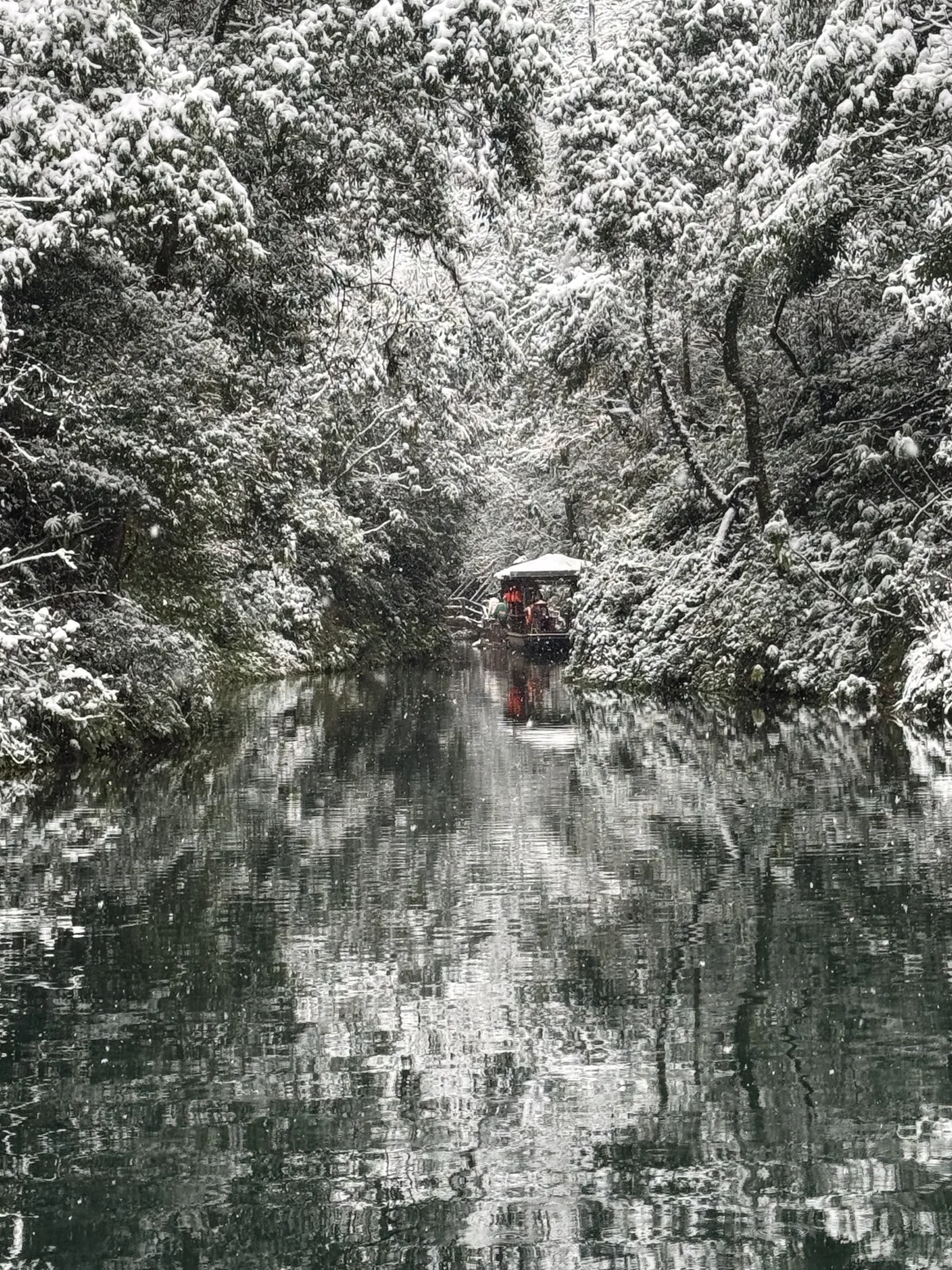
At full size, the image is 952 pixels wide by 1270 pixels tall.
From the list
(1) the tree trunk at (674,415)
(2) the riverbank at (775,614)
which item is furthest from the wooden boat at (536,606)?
(1) the tree trunk at (674,415)

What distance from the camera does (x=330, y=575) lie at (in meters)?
47.2

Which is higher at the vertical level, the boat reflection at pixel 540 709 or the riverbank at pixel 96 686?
the boat reflection at pixel 540 709

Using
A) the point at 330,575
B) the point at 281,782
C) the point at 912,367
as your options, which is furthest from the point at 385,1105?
the point at 330,575

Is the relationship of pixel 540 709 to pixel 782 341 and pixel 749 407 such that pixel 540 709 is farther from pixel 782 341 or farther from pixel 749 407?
pixel 782 341

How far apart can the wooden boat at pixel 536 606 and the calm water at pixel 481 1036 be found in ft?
121

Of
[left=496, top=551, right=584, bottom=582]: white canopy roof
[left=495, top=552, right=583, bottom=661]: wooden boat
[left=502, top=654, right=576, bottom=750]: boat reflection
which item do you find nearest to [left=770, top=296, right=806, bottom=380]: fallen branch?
[left=502, top=654, right=576, bottom=750]: boat reflection

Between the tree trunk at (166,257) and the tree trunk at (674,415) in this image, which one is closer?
the tree trunk at (166,257)

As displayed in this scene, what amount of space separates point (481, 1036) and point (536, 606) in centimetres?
5316

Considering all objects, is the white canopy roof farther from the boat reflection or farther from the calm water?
the calm water

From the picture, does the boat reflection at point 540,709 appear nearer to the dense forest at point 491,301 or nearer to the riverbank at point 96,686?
the dense forest at point 491,301

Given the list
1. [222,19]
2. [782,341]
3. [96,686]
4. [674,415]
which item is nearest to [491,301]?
[674,415]

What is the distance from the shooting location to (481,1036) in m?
5.50

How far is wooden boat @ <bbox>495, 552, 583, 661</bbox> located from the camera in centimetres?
4894

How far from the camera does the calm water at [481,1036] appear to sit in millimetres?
3791
